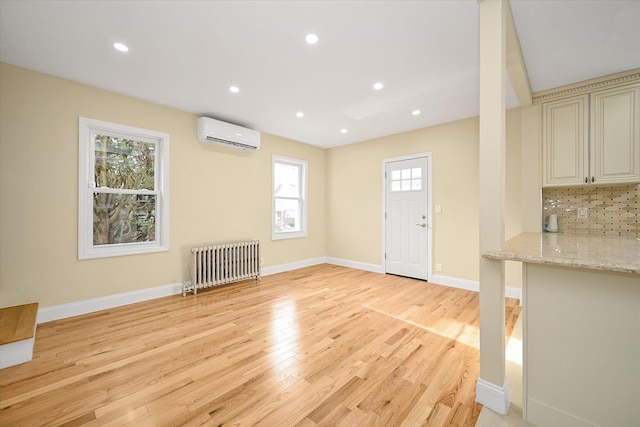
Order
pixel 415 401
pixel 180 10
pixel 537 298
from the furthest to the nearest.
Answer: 1. pixel 180 10
2. pixel 415 401
3. pixel 537 298

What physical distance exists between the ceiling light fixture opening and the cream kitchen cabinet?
284cm

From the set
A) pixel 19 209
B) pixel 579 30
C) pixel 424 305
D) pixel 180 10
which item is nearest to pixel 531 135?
pixel 579 30

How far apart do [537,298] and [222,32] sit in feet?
9.34

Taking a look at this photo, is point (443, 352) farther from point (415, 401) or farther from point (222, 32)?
point (222, 32)

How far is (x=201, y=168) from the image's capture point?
3.93m

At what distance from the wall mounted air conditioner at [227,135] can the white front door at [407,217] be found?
2.46m

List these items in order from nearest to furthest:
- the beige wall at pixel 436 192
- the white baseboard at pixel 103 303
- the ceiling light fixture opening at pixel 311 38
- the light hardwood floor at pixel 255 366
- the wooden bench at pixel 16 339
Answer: the light hardwood floor at pixel 255 366 → the wooden bench at pixel 16 339 → the ceiling light fixture opening at pixel 311 38 → the white baseboard at pixel 103 303 → the beige wall at pixel 436 192

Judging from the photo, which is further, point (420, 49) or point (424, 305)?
point (424, 305)

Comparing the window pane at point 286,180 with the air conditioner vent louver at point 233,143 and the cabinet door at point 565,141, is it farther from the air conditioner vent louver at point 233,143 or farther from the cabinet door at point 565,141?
the cabinet door at point 565,141

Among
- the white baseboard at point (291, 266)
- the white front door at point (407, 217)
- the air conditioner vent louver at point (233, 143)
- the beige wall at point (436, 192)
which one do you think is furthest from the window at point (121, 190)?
the white front door at point (407, 217)

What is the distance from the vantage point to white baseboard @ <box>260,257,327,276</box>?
4.77 m

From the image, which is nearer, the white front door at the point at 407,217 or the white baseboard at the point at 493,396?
the white baseboard at the point at 493,396

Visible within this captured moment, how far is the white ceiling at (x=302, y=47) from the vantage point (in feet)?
6.12

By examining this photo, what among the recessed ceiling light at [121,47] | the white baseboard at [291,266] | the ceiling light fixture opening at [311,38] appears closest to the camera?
the ceiling light fixture opening at [311,38]
